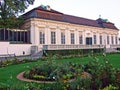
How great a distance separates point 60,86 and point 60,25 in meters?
37.9

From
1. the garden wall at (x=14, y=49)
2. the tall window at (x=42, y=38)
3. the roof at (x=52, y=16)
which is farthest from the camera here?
the tall window at (x=42, y=38)

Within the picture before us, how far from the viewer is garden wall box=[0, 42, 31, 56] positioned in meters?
35.5

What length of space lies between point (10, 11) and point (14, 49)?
6077mm

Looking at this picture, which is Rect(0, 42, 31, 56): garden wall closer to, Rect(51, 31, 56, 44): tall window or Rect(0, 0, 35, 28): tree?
Rect(0, 0, 35, 28): tree

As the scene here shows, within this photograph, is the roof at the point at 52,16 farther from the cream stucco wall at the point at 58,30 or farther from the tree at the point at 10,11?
the tree at the point at 10,11

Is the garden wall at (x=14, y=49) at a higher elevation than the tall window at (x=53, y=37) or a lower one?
lower

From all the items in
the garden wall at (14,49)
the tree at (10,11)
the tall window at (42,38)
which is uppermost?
the tree at (10,11)

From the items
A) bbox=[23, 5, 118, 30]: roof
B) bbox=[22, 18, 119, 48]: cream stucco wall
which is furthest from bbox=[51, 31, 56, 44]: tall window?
bbox=[23, 5, 118, 30]: roof

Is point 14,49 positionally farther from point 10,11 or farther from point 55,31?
point 55,31

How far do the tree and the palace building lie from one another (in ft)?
7.48

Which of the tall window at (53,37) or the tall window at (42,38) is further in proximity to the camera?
the tall window at (53,37)

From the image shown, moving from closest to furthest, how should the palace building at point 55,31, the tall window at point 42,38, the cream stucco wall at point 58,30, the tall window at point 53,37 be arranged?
the palace building at point 55,31 < the cream stucco wall at point 58,30 < the tall window at point 42,38 < the tall window at point 53,37

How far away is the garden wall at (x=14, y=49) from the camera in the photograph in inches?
1398

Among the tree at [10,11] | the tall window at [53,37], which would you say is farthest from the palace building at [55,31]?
the tree at [10,11]
